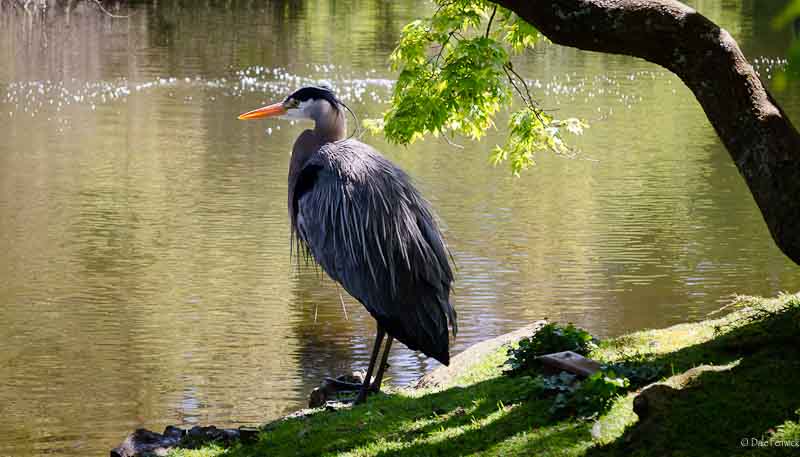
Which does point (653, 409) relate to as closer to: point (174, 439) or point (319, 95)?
point (174, 439)

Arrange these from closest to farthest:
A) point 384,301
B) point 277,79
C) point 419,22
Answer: point 384,301 → point 419,22 → point 277,79

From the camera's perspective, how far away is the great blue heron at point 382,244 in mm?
7180

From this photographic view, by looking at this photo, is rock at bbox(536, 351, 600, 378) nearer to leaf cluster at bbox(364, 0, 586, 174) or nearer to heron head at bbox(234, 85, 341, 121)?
heron head at bbox(234, 85, 341, 121)

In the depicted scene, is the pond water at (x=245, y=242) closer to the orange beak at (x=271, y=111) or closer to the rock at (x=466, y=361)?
the rock at (x=466, y=361)

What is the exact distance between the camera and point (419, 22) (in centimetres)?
1116

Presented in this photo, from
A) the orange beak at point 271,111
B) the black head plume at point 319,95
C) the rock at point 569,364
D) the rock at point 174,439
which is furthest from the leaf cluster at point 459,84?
the rock at point 569,364

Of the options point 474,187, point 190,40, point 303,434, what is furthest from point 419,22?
point 190,40

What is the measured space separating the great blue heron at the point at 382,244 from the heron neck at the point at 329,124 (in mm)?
576

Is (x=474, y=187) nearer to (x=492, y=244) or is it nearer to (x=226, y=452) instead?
(x=492, y=244)

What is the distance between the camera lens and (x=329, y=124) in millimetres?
8094

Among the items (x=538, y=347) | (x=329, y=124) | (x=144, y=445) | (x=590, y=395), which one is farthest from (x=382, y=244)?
(x=590, y=395)

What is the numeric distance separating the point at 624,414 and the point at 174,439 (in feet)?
10.1

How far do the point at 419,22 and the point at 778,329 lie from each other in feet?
20.9

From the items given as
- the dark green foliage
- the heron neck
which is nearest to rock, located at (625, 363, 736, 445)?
the dark green foliage
